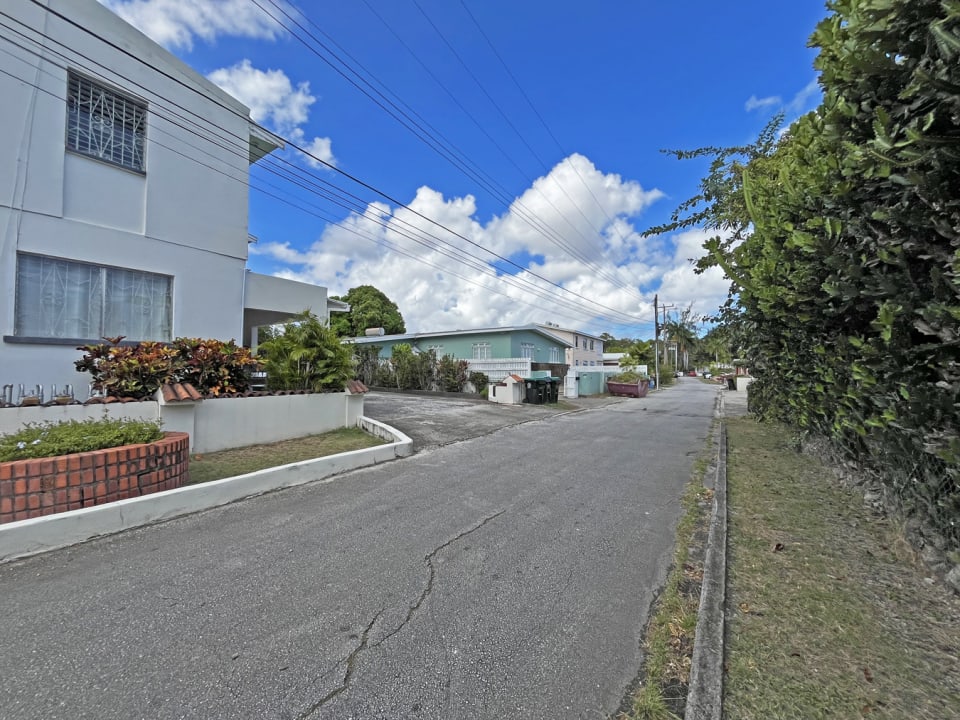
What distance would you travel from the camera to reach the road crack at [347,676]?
1.94 m

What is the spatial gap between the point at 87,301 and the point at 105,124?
3.25 metres

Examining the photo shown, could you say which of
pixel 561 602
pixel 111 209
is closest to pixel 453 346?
pixel 111 209

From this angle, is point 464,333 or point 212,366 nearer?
point 212,366

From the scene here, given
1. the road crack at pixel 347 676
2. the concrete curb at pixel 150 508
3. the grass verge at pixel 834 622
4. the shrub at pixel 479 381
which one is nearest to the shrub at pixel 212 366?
the concrete curb at pixel 150 508

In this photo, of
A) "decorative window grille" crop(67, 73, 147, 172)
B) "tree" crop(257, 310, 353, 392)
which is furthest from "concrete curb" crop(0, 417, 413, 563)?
"decorative window grille" crop(67, 73, 147, 172)

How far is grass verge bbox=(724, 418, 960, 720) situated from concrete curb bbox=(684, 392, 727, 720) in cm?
5

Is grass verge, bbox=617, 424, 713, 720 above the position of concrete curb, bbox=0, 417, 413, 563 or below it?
below

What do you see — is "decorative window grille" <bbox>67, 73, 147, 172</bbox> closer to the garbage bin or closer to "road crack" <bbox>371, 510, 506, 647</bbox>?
"road crack" <bbox>371, 510, 506, 647</bbox>

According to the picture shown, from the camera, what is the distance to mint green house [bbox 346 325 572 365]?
892 inches

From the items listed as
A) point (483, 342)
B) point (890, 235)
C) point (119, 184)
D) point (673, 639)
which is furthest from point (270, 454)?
point (483, 342)

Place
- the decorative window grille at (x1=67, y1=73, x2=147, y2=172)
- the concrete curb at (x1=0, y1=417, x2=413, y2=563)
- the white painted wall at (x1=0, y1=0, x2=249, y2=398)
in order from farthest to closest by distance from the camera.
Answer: the decorative window grille at (x1=67, y1=73, x2=147, y2=172) → the white painted wall at (x1=0, y1=0, x2=249, y2=398) → the concrete curb at (x1=0, y1=417, x2=413, y2=563)

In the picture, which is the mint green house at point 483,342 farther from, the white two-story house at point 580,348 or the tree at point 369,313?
the tree at point 369,313

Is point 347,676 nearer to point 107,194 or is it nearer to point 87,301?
point 87,301

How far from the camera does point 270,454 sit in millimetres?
6305
